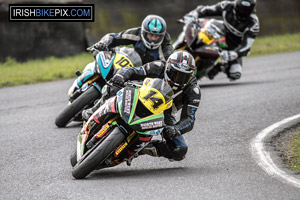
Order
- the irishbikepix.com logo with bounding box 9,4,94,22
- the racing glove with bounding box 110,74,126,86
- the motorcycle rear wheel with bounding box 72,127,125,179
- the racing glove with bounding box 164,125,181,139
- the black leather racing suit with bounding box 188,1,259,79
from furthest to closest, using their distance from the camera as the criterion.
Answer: the irishbikepix.com logo with bounding box 9,4,94,22 < the black leather racing suit with bounding box 188,1,259,79 < the racing glove with bounding box 110,74,126,86 < the racing glove with bounding box 164,125,181,139 < the motorcycle rear wheel with bounding box 72,127,125,179

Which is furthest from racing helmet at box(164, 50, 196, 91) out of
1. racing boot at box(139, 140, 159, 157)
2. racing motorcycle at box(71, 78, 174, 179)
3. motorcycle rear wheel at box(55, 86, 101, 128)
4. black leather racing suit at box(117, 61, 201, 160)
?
motorcycle rear wheel at box(55, 86, 101, 128)

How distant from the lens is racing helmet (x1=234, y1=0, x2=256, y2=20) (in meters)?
13.6

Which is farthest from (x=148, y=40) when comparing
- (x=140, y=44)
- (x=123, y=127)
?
(x=123, y=127)

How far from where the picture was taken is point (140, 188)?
5.94 m

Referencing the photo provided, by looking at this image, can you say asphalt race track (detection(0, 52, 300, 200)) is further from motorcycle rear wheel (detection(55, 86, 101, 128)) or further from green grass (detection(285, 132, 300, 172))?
green grass (detection(285, 132, 300, 172))

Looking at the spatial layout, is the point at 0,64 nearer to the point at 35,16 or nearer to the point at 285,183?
the point at 35,16

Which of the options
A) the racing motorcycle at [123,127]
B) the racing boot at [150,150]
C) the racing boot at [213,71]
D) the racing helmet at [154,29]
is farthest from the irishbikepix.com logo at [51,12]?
the racing motorcycle at [123,127]

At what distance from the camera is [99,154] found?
243 inches

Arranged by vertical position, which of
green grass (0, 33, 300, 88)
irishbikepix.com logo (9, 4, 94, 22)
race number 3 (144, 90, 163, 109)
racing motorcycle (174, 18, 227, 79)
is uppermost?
race number 3 (144, 90, 163, 109)

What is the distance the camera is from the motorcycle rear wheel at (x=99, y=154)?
20.2 feet

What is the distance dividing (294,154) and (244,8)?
6.64 meters

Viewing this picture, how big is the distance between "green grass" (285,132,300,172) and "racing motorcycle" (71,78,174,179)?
5.34 ft

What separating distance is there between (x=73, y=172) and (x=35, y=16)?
10711mm

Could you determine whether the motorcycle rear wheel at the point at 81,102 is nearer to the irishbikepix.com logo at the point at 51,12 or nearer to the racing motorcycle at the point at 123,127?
the racing motorcycle at the point at 123,127
